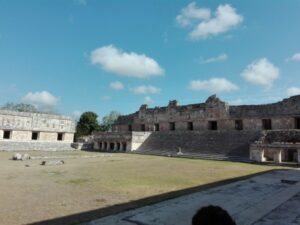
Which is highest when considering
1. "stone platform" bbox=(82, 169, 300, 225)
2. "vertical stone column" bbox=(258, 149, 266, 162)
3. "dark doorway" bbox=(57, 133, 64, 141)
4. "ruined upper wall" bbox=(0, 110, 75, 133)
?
"ruined upper wall" bbox=(0, 110, 75, 133)

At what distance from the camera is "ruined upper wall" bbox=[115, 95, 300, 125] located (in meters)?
23.5

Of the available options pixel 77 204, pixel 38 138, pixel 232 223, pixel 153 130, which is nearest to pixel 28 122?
pixel 38 138

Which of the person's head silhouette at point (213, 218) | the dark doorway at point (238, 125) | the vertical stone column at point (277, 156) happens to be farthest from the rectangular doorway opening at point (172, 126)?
the person's head silhouette at point (213, 218)

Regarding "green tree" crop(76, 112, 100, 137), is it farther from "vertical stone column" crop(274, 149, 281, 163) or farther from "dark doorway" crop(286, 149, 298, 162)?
"vertical stone column" crop(274, 149, 281, 163)

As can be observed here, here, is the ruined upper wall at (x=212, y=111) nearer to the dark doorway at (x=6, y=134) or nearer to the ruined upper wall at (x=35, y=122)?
the ruined upper wall at (x=35, y=122)

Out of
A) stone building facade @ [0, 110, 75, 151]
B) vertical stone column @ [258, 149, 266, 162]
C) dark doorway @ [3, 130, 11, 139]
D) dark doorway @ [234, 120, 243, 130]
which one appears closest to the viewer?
vertical stone column @ [258, 149, 266, 162]

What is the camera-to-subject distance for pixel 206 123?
28.4 metres

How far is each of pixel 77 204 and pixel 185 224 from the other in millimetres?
2822

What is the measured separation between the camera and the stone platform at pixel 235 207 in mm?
4980

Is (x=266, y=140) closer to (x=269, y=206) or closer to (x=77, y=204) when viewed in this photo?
(x=269, y=206)

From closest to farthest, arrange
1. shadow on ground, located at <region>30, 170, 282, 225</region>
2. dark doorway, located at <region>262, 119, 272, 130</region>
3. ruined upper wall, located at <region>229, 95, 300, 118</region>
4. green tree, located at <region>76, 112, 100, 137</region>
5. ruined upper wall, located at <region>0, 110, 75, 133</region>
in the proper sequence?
shadow on ground, located at <region>30, 170, 282, 225</region> < ruined upper wall, located at <region>229, 95, 300, 118</region> < dark doorway, located at <region>262, 119, 272, 130</region> < ruined upper wall, located at <region>0, 110, 75, 133</region> < green tree, located at <region>76, 112, 100, 137</region>

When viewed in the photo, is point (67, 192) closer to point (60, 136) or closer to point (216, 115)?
point (216, 115)

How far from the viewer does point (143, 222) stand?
485 cm

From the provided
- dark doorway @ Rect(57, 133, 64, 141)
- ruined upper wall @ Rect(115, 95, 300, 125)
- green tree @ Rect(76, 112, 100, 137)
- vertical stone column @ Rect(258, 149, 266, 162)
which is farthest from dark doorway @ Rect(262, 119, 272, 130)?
green tree @ Rect(76, 112, 100, 137)
